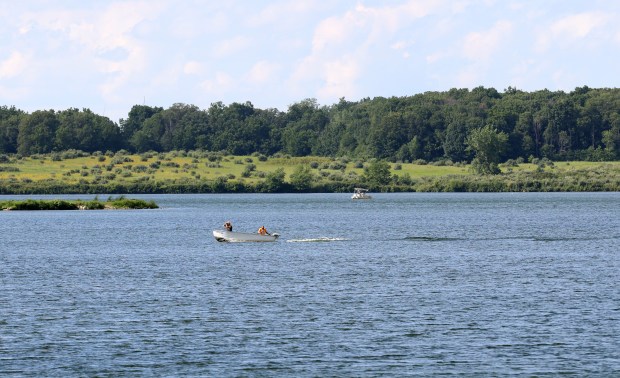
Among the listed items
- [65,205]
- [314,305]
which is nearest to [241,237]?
[314,305]

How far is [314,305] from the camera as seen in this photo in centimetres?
5159

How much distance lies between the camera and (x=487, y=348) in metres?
40.6

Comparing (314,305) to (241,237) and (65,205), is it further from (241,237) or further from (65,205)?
(65,205)

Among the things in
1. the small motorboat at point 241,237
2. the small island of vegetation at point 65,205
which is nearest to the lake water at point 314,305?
the small motorboat at point 241,237

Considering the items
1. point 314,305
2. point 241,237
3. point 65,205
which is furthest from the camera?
point 65,205

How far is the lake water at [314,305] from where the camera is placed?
38656mm

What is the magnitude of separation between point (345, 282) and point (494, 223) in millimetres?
60817

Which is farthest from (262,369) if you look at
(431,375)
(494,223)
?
(494,223)

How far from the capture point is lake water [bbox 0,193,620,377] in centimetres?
3866

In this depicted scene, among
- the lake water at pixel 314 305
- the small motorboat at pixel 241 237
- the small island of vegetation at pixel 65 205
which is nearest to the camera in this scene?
the lake water at pixel 314 305

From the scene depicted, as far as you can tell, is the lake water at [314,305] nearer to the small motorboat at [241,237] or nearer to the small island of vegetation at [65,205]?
the small motorboat at [241,237]

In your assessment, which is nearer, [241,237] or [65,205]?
[241,237]

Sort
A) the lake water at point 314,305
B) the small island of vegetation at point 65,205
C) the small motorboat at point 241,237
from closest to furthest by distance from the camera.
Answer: the lake water at point 314,305
the small motorboat at point 241,237
the small island of vegetation at point 65,205

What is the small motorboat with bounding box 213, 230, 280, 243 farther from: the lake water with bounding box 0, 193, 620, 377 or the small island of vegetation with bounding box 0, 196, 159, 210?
the small island of vegetation with bounding box 0, 196, 159, 210
